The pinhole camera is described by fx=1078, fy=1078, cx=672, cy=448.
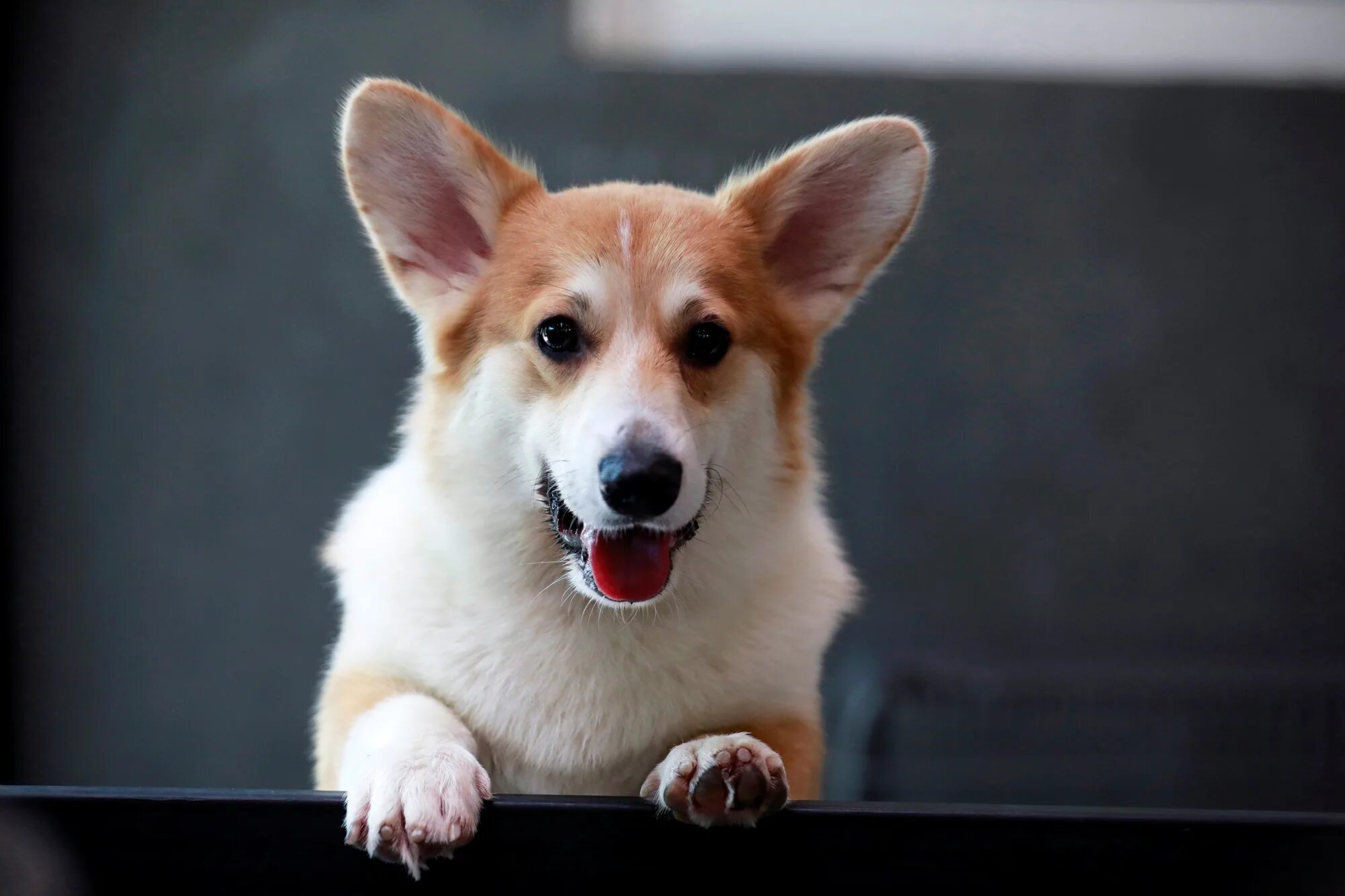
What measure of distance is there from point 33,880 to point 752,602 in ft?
2.34

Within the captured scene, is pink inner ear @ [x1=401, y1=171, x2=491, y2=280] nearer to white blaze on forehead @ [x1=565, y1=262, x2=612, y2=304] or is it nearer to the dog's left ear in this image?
white blaze on forehead @ [x1=565, y1=262, x2=612, y2=304]

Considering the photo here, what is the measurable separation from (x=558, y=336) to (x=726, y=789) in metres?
0.48

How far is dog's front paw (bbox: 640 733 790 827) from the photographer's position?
90 cm

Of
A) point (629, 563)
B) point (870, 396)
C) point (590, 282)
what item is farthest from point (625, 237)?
point (870, 396)

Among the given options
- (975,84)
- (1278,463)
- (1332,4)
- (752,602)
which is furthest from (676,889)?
(1332,4)

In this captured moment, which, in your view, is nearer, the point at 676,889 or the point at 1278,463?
the point at 676,889

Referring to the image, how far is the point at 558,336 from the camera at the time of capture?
1.10 m

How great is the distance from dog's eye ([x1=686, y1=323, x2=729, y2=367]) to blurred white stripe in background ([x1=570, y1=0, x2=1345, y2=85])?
1261 millimetres

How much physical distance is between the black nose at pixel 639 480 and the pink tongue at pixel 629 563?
8 centimetres

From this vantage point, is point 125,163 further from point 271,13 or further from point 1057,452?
point 1057,452

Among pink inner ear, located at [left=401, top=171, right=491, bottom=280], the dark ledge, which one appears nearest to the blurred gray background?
pink inner ear, located at [left=401, top=171, right=491, bottom=280]

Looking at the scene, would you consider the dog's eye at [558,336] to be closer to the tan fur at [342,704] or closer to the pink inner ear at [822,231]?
the pink inner ear at [822,231]

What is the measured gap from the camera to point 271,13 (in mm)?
2232

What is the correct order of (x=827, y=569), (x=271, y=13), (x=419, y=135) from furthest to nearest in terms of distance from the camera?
(x=271, y=13), (x=827, y=569), (x=419, y=135)
